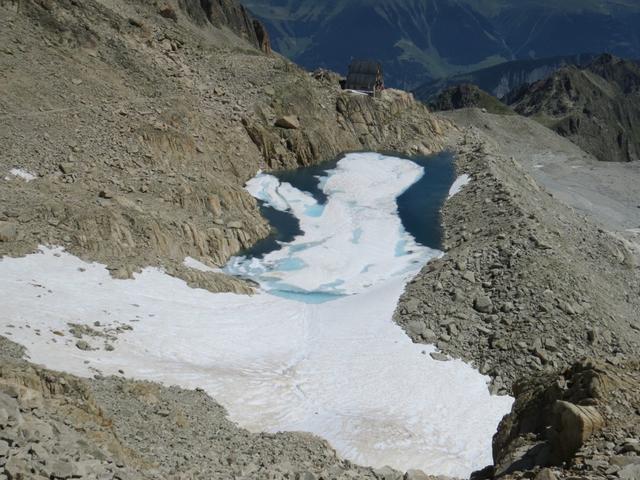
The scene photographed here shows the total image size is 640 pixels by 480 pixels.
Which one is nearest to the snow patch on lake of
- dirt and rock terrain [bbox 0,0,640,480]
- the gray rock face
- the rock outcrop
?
dirt and rock terrain [bbox 0,0,640,480]

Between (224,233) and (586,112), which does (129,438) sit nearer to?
(224,233)

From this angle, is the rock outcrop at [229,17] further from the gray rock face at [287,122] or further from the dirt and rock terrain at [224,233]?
the gray rock face at [287,122]

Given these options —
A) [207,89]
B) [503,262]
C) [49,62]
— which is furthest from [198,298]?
[207,89]

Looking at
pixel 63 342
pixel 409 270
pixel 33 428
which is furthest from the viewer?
pixel 409 270

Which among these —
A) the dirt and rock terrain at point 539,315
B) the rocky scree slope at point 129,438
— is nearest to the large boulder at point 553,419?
the dirt and rock terrain at point 539,315

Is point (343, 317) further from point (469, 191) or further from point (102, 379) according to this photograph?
point (469, 191)

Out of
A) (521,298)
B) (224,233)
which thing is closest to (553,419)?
(521,298)
